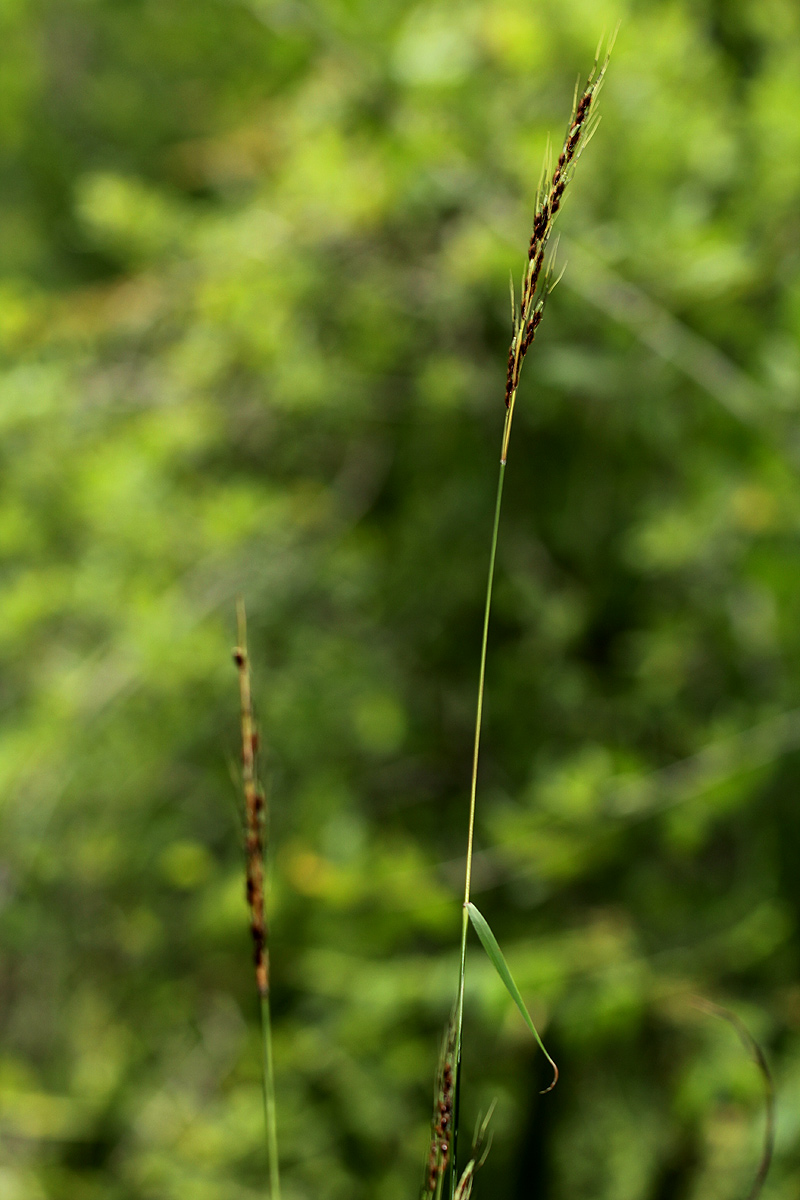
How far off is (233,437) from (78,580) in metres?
0.35

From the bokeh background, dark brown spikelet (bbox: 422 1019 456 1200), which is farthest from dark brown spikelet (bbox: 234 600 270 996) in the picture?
the bokeh background

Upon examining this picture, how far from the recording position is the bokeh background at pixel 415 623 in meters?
1.04

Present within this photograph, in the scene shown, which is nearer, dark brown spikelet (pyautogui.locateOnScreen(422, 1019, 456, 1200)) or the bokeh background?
dark brown spikelet (pyautogui.locateOnScreen(422, 1019, 456, 1200))

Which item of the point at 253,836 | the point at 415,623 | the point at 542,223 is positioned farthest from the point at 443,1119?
the point at 415,623

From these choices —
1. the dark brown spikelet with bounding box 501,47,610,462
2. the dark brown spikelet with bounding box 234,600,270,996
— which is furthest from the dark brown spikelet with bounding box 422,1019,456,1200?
the dark brown spikelet with bounding box 501,47,610,462

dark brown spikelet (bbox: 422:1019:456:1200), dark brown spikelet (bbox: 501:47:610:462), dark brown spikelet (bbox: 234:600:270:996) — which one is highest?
dark brown spikelet (bbox: 501:47:610:462)

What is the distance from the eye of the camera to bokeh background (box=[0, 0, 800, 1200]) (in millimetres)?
1043

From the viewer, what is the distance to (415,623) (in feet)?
4.62

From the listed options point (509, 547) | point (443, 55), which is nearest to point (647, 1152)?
point (509, 547)

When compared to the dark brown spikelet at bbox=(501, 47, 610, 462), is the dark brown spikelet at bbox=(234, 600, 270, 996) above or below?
below

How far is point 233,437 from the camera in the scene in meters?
1.50

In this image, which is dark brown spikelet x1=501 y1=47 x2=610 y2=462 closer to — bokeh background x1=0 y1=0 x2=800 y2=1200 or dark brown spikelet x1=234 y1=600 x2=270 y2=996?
dark brown spikelet x1=234 y1=600 x2=270 y2=996

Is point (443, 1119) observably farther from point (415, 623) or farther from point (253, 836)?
point (415, 623)

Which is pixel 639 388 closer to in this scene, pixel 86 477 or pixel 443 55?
pixel 443 55
